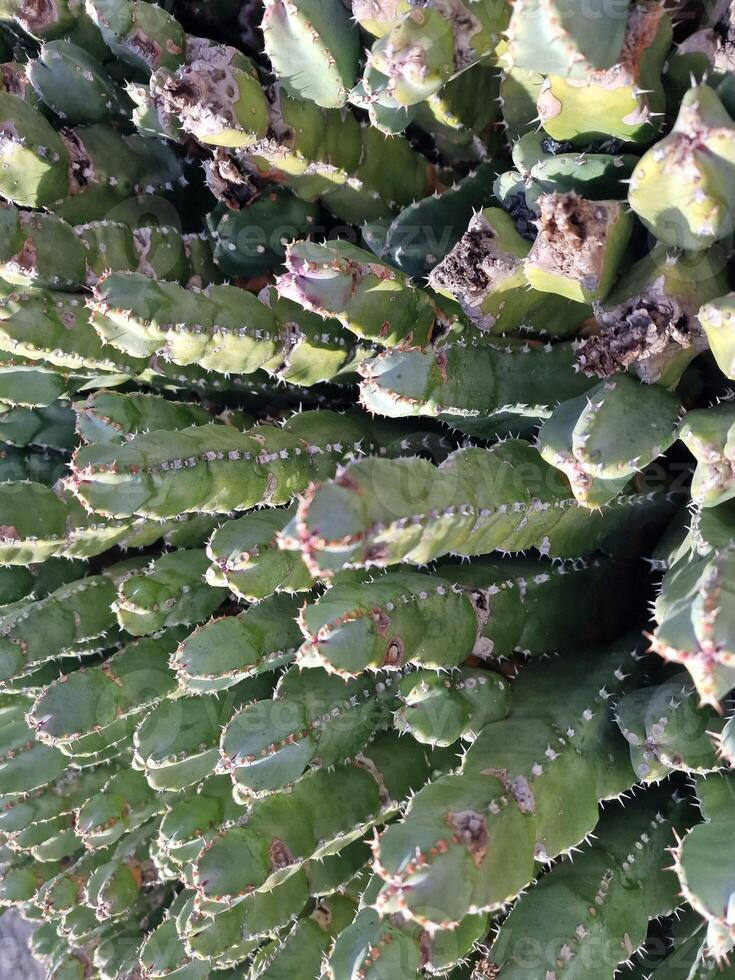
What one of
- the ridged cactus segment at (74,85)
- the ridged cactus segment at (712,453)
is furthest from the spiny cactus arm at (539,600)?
the ridged cactus segment at (74,85)

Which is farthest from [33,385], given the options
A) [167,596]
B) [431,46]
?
[431,46]

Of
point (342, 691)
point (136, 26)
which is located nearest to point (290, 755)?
point (342, 691)

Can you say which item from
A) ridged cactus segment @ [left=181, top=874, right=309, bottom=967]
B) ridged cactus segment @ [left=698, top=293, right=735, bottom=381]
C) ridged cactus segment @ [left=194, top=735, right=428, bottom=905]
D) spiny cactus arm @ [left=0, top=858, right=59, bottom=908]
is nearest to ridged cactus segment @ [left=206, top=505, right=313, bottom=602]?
ridged cactus segment @ [left=194, top=735, right=428, bottom=905]

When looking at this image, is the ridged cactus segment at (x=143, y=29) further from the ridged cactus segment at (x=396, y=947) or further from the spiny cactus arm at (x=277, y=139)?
the ridged cactus segment at (x=396, y=947)

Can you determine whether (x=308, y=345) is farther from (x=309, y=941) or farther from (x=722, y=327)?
(x=309, y=941)

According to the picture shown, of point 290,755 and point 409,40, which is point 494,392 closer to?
point 409,40

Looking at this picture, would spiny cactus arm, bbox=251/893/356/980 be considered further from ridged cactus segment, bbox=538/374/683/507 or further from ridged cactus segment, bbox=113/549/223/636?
ridged cactus segment, bbox=538/374/683/507
